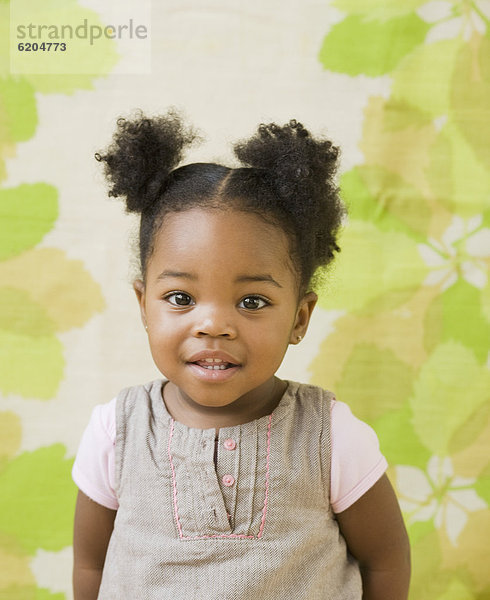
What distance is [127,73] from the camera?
1.46m

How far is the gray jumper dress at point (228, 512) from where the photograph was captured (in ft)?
2.98

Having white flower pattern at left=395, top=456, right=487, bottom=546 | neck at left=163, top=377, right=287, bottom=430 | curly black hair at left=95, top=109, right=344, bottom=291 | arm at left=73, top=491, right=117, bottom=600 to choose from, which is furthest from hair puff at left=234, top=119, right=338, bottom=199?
white flower pattern at left=395, top=456, right=487, bottom=546

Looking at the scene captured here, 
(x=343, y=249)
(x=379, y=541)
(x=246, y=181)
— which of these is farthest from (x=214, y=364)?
(x=343, y=249)

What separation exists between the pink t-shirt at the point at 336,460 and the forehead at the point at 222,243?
204 mm

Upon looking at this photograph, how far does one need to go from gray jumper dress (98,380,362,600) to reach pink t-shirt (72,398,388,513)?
1 cm

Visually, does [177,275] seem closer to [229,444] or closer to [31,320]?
[229,444]

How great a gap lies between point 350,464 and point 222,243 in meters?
0.30

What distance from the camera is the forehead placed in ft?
2.88

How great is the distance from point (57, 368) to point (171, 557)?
666mm

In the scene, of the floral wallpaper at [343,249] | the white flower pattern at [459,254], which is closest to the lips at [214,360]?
the floral wallpaper at [343,249]

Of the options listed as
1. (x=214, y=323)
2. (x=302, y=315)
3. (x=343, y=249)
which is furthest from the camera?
(x=343, y=249)

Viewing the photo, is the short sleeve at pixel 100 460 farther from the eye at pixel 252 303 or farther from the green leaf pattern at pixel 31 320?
the green leaf pattern at pixel 31 320

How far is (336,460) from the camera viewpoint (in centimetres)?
95

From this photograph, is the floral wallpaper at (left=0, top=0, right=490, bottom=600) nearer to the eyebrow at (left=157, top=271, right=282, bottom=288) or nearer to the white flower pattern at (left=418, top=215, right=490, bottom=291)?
the white flower pattern at (left=418, top=215, right=490, bottom=291)
